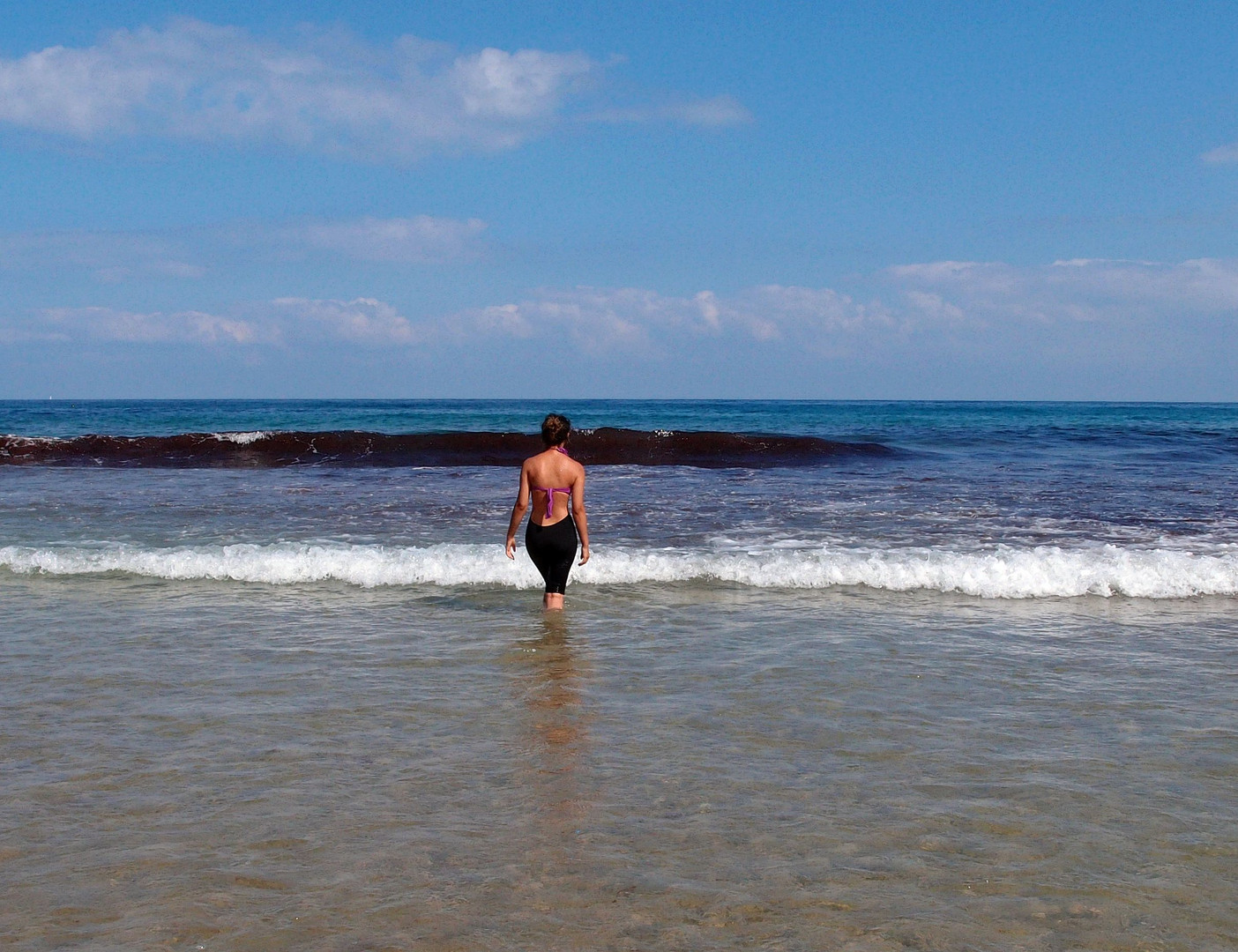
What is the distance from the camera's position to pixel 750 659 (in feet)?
18.9

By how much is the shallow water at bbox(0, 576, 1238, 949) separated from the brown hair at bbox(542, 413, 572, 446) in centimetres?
142

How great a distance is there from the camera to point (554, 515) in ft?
23.7

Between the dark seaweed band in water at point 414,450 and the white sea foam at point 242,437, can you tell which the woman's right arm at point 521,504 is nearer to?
the dark seaweed band in water at point 414,450

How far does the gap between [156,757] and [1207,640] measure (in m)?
6.41

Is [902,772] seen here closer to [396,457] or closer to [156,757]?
[156,757]

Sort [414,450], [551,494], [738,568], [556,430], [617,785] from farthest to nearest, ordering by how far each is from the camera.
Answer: [414,450] → [738,568] → [551,494] → [556,430] → [617,785]

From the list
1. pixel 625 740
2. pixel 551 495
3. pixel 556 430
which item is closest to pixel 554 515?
pixel 551 495

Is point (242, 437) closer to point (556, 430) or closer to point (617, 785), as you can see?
point (556, 430)

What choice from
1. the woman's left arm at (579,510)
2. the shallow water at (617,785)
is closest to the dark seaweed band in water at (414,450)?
the woman's left arm at (579,510)

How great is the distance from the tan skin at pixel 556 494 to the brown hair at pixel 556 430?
0.08 metres

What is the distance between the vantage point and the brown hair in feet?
22.9

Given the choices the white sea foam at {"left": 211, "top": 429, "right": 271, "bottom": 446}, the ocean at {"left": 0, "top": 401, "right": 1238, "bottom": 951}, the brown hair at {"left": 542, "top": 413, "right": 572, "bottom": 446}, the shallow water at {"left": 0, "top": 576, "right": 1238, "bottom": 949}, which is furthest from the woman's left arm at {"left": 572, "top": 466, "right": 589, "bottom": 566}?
the white sea foam at {"left": 211, "top": 429, "right": 271, "bottom": 446}

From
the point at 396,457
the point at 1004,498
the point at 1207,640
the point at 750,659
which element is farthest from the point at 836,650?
the point at 396,457

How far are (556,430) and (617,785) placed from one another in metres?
3.62
